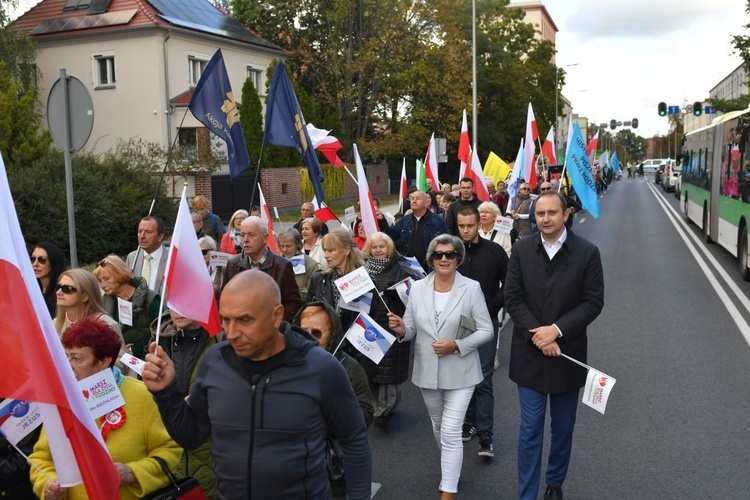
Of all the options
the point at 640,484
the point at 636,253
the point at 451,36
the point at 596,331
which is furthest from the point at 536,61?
the point at 640,484

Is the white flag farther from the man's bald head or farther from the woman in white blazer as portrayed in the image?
the man's bald head

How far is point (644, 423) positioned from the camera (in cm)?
685

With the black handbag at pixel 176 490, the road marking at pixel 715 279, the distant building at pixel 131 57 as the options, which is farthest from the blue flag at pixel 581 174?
the distant building at pixel 131 57

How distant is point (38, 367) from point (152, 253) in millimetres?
4692

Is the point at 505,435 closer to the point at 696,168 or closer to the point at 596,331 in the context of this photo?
the point at 596,331

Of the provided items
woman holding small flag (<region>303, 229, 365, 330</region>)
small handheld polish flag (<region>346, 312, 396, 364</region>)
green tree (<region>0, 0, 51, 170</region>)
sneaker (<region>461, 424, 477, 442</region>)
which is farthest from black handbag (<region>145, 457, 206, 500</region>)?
green tree (<region>0, 0, 51, 170</region>)

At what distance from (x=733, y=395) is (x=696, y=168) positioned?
17.1m

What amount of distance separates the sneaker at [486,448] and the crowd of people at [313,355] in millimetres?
25

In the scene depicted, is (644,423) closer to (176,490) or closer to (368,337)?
(368,337)

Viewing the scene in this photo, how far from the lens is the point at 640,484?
5.54m

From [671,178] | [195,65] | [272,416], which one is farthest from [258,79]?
[272,416]

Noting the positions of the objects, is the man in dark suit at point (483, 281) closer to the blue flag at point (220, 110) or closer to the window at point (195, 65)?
the blue flag at point (220, 110)

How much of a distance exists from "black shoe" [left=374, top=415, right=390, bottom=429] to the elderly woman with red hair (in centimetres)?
343

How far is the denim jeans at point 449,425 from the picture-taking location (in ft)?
16.9
